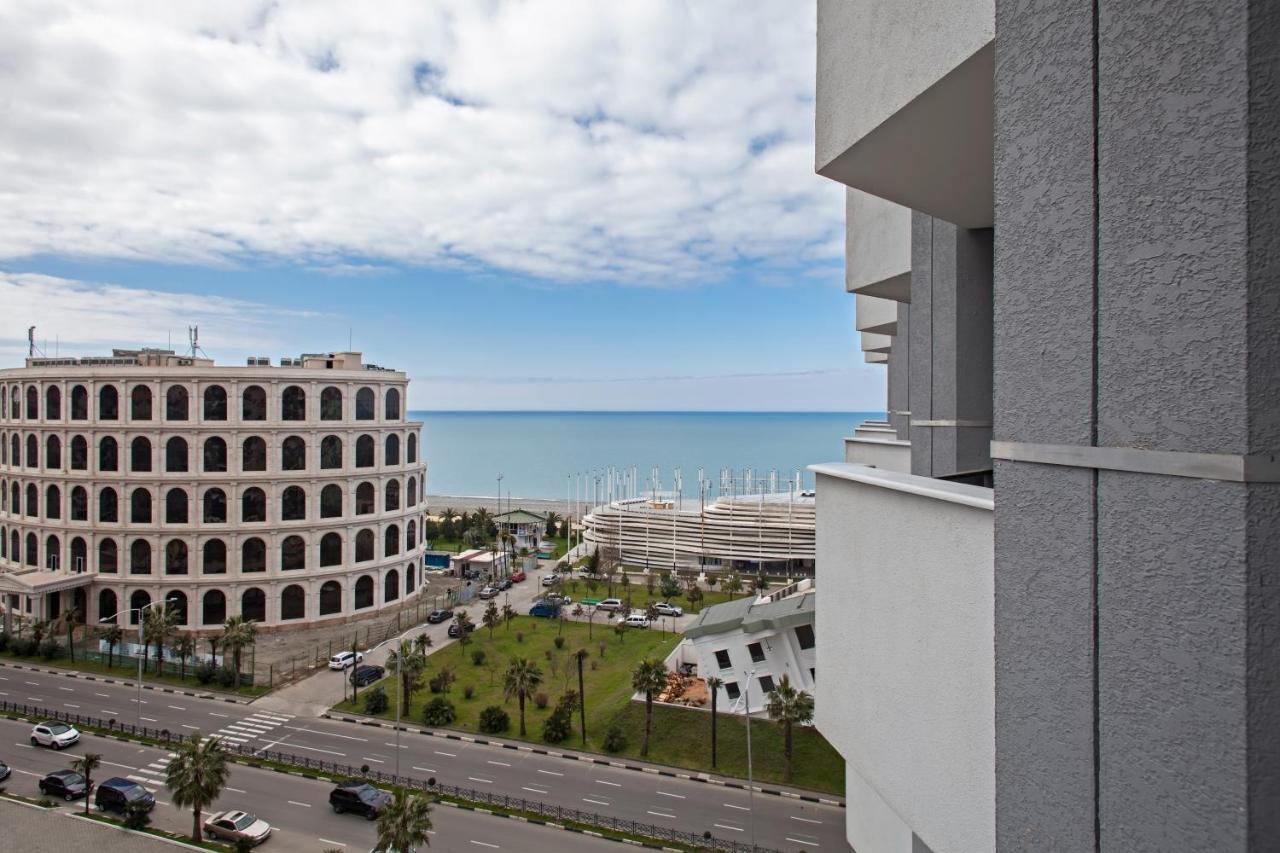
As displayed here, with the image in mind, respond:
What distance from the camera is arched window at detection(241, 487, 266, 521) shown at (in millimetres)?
47594

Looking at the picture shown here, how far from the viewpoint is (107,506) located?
4719cm

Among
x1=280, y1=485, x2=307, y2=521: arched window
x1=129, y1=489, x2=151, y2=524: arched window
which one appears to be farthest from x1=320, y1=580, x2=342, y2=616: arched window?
x1=129, y1=489, x2=151, y2=524: arched window

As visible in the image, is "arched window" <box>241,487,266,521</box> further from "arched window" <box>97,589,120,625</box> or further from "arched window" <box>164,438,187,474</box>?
"arched window" <box>97,589,120,625</box>

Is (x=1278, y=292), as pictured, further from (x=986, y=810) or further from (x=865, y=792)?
(x=865, y=792)

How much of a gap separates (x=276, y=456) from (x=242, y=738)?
21.9 meters

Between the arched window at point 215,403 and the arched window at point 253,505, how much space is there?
5245mm

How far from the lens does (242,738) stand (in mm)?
30969

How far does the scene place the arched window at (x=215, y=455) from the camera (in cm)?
4738

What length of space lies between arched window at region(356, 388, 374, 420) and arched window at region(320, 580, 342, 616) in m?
11.6

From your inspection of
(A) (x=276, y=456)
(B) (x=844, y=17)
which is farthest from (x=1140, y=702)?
(A) (x=276, y=456)

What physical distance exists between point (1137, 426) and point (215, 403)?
53582mm

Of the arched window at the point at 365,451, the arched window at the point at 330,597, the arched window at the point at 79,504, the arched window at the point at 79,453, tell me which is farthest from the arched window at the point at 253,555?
the arched window at the point at 79,453

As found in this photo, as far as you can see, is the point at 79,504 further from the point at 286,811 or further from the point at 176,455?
the point at 286,811

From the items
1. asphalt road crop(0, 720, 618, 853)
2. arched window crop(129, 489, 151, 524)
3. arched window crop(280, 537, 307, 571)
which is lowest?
asphalt road crop(0, 720, 618, 853)
